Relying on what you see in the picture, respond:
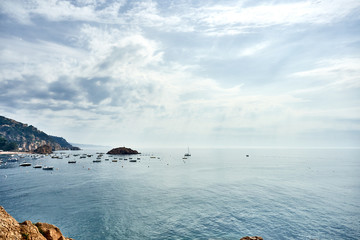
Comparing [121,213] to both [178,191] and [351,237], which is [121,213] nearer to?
[178,191]

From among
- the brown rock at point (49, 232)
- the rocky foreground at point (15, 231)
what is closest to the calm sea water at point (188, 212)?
the brown rock at point (49, 232)

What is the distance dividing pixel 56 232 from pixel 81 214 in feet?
78.1

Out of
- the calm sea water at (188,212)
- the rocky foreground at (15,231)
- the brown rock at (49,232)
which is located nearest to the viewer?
the rocky foreground at (15,231)

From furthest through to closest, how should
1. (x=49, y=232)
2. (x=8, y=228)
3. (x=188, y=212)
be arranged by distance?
(x=188, y=212), (x=49, y=232), (x=8, y=228)

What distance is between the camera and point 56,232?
16672 millimetres

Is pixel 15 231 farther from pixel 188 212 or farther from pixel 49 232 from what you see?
pixel 188 212

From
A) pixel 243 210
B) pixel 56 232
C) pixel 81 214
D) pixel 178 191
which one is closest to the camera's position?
pixel 56 232

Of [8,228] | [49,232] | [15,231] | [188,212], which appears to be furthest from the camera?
[188,212]

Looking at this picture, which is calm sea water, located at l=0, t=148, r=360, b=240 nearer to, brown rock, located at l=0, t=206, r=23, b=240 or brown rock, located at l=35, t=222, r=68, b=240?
brown rock, located at l=35, t=222, r=68, b=240

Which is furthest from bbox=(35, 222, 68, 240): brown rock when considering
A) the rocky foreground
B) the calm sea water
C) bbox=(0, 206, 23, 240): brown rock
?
the calm sea water

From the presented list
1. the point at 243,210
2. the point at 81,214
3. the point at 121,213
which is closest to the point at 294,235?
the point at 243,210

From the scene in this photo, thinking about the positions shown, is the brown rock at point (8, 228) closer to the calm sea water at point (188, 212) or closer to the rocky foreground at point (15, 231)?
the rocky foreground at point (15, 231)

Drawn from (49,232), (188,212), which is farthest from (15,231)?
(188,212)

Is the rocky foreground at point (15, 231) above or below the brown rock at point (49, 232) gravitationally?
above
